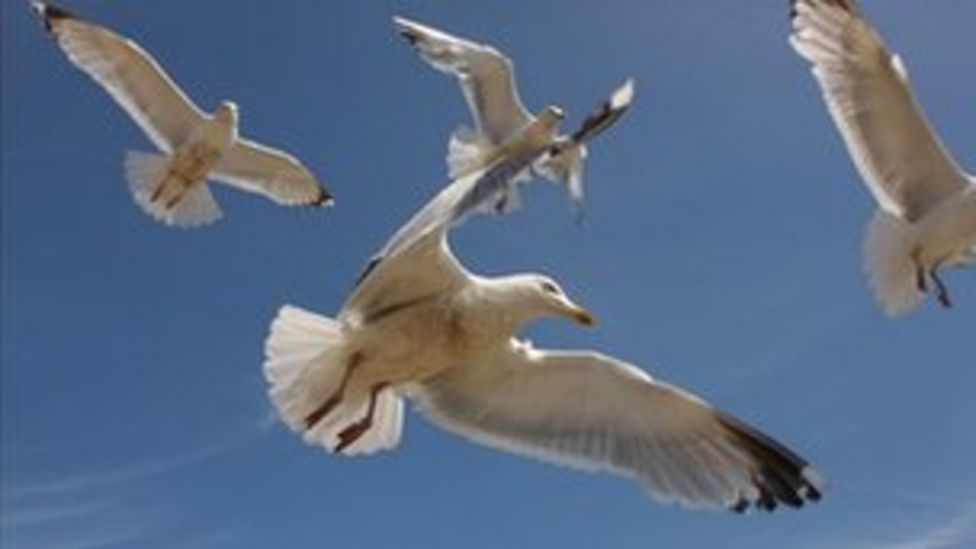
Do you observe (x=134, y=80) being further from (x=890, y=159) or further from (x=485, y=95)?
(x=890, y=159)

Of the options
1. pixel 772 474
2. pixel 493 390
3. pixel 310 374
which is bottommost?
pixel 772 474

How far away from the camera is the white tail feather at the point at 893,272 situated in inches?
303

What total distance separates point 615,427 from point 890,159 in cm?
330

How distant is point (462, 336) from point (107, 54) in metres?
5.69

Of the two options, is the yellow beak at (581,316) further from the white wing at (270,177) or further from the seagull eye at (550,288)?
the white wing at (270,177)

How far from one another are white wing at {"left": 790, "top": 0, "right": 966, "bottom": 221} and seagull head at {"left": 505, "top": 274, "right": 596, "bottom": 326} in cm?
283

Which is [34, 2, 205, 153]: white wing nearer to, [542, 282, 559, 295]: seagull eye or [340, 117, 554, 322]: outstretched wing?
[340, 117, 554, 322]: outstretched wing

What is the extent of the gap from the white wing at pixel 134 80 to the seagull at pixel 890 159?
13.9 feet

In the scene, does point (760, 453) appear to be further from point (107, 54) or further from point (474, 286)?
point (107, 54)

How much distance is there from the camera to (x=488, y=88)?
11.5 m

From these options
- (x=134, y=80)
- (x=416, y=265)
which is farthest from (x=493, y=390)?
(x=134, y=80)

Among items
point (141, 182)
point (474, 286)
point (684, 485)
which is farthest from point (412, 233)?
point (141, 182)

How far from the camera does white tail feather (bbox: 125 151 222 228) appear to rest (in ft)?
34.3

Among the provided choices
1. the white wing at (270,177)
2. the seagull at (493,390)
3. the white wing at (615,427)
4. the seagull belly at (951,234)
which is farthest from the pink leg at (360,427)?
the white wing at (270,177)
